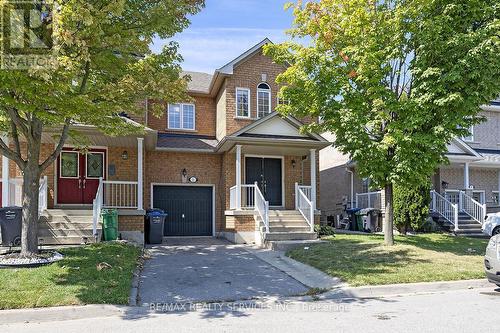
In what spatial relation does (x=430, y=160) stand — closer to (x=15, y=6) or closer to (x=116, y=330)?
(x=116, y=330)

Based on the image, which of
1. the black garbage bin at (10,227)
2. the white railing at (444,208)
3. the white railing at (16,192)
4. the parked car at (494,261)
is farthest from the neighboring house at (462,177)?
the black garbage bin at (10,227)

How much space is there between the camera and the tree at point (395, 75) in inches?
425

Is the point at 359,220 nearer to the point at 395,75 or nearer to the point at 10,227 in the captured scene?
the point at 395,75

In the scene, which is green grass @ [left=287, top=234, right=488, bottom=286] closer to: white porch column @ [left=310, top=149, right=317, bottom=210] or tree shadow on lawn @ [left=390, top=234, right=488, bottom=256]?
tree shadow on lawn @ [left=390, top=234, right=488, bottom=256]

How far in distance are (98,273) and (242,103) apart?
10375 mm

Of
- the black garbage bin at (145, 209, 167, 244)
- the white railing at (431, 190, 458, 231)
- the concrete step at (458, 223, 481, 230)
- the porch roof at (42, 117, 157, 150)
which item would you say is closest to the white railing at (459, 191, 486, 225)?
the concrete step at (458, 223, 481, 230)

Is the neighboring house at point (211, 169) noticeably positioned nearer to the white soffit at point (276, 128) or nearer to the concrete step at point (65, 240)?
the white soffit at point (276, 128)

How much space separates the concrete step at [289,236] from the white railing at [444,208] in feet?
23.9

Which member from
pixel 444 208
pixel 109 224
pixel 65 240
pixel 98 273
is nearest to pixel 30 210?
pixel 98 273

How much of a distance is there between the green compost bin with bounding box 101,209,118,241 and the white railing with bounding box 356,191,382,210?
39.6 feet

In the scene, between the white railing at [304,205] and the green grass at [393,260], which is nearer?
the green grass at [393,260]

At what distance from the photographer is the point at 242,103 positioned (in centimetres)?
1720

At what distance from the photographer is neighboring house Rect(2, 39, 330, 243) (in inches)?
587

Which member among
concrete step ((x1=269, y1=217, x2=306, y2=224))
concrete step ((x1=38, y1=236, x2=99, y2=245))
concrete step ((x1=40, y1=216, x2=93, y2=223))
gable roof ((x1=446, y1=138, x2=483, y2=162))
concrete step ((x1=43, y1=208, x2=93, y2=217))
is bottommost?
concrete step ((x1=38, y1=236, x2=99, y2=245))
